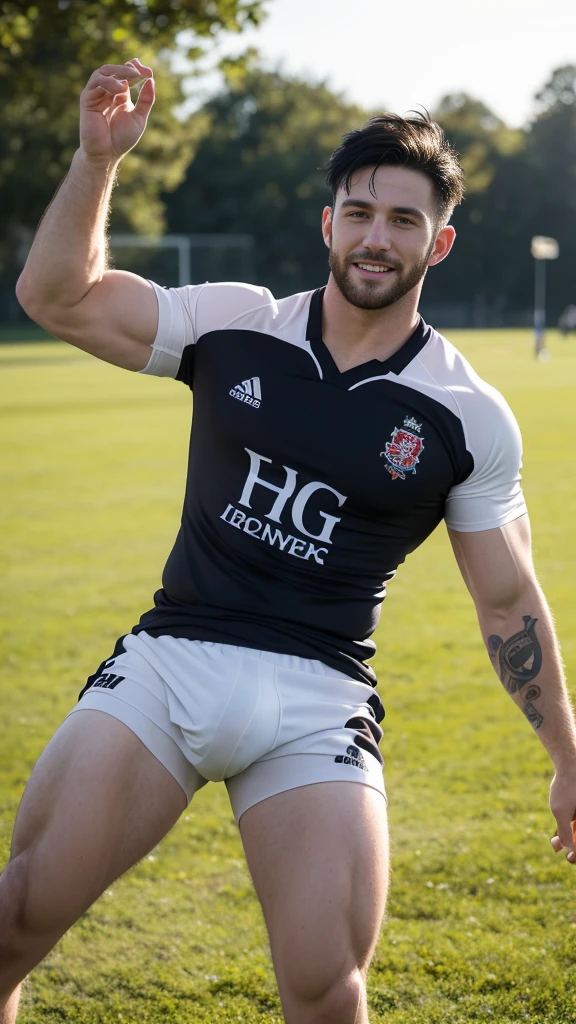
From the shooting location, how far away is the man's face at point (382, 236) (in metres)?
3.54

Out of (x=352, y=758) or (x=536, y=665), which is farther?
(x=536, y=665)

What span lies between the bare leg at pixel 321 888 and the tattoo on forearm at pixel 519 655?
0.67 m

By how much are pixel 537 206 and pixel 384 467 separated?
88363 mm

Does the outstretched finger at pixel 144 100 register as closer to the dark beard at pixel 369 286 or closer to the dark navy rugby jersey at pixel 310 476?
the dark navy rugby jersey at pixel 310 476

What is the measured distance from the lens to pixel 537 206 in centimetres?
8700

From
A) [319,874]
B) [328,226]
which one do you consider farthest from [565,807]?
[328,226]

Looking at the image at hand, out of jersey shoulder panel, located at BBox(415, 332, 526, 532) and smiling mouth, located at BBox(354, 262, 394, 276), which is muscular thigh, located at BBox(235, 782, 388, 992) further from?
smiling mouth, located at BBox(354, 262, 394, 276)

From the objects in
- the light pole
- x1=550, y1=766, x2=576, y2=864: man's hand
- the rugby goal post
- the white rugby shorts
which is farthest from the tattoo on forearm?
the rugby goal post

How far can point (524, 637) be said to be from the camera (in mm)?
3627

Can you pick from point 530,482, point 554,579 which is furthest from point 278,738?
point 530,482

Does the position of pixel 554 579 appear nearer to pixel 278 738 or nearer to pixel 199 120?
pixel 278 738

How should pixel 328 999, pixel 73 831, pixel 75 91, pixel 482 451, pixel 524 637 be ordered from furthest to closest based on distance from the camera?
1. pixel 75 91
2. pixel 524 637
3. pixel 482 451
4. pixel 73 831
5. pixel 328 999

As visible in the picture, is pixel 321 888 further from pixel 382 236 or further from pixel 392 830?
pixel 392 830

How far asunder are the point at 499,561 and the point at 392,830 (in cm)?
256
